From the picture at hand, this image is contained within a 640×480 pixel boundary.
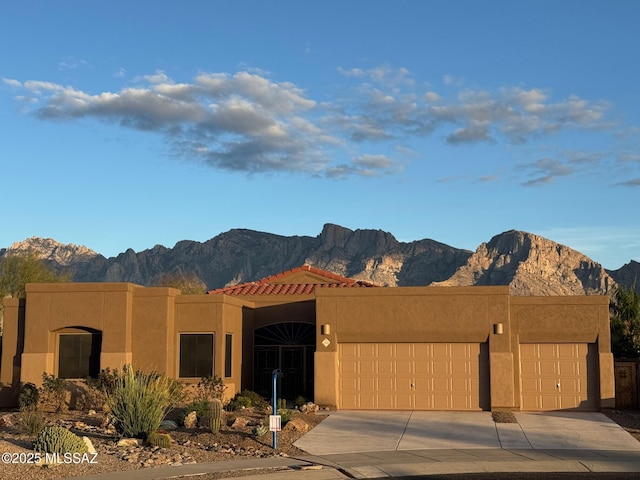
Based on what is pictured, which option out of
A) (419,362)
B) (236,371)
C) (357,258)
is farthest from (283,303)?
(357,258)

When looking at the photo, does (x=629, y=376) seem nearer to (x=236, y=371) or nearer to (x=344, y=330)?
(x=344, y=330)

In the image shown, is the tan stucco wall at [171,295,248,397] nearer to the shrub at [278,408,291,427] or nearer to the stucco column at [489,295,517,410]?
the shrub at [278,408,291,427]

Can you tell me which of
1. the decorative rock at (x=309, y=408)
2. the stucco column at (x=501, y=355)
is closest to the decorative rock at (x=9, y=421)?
the decorative rock at (x=309, y=408)

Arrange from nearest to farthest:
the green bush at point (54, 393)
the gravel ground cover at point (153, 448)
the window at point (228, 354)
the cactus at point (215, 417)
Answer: the gravel ground cover at point (153, 448), the cactus at point (215, 417), the green bush at point (54, 393), the window at point (228, 354)

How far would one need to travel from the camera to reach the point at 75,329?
2580 centimetres

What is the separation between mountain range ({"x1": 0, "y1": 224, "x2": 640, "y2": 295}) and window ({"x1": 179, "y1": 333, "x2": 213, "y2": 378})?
7861 cm

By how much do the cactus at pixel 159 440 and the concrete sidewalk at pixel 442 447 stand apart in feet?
5.91

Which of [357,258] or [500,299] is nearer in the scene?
[500,299]

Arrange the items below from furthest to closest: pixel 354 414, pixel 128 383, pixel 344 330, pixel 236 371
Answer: pixel 236 371 < pixel 344 330 < pixel 354 414 < pixel 128 383

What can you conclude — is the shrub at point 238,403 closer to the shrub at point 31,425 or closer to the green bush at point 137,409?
the green bush at point 137,409

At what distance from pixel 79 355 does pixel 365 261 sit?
102m

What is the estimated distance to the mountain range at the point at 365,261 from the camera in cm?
11161

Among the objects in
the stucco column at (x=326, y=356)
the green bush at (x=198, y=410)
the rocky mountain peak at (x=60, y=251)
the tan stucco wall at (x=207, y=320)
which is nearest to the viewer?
the green bush at (x=198, y=410)

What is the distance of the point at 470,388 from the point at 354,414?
3.79m
